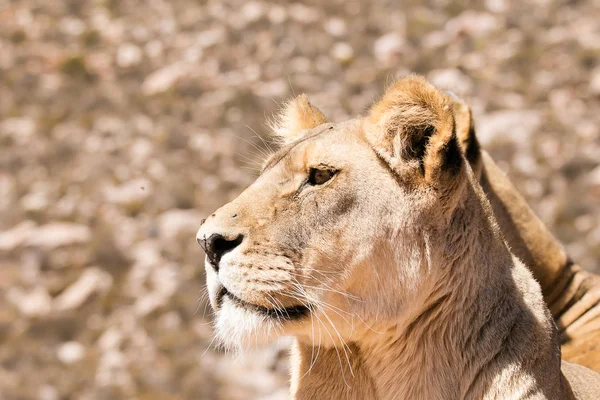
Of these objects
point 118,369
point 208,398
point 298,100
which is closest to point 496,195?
point 298,100

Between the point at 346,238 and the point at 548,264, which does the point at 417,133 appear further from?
the point at 548,264

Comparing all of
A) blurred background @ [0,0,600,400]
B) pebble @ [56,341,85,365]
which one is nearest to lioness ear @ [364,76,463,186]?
blurred background @ [0,0,600,400]


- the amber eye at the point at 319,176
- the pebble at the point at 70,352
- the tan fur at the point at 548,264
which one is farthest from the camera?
the pebble at the point at 70,352

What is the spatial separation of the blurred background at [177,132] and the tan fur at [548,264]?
21.3ft

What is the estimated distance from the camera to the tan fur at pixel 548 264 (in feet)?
13.3

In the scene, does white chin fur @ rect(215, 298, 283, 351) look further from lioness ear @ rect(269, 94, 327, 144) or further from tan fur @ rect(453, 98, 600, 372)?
tan fur @ rect(453, 98, 600, 372)

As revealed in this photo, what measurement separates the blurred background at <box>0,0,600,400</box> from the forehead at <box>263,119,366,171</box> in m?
7.55

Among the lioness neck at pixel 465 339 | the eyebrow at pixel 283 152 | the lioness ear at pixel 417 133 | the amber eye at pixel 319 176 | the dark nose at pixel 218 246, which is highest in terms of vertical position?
the lioness ear at pixel 417 133

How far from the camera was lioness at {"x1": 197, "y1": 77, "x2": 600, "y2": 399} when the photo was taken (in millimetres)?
2916

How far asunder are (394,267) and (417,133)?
467 millimetres

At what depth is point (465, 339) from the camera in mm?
2992

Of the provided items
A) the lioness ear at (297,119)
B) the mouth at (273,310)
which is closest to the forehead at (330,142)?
the lioness ear at (297,119)

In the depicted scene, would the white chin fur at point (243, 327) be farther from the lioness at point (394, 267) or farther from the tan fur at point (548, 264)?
the tan fur at point (548, 264)

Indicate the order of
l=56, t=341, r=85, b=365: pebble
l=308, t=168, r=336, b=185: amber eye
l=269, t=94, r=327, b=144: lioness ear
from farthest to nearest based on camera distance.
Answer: l=56, t=341, r=85, b=365: pebble
l=269, t=94, r=327, b=144: lioness ear
l=308, t=168, r=336, b=185: amber eye
